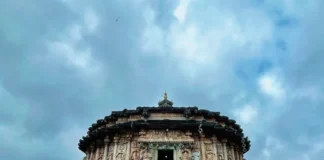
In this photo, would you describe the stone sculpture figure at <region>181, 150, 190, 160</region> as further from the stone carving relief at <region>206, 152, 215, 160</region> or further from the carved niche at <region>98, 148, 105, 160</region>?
the carved niche at <region>98, 148, 105, 160</region>

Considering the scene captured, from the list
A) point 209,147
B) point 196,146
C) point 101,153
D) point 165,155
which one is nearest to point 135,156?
point 165,155

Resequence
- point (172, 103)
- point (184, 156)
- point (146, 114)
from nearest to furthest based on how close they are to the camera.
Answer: point (184, 156)
point (146, 114)
point (172, 103)

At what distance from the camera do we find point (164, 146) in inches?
736

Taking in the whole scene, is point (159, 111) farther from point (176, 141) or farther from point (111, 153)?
point (111, 153)

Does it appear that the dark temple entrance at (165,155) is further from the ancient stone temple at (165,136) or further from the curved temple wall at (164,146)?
the curved temple wall at (164,146)

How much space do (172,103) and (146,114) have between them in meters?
4.02

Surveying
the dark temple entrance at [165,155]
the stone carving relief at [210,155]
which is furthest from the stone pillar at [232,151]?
the dark temple entrance at [165,155]

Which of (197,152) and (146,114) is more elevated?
(146,114)

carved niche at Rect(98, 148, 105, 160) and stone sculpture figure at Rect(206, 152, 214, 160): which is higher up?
carved niche at Rect(98, 148, 105, 160)

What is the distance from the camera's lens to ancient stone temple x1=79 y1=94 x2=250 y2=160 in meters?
18.7

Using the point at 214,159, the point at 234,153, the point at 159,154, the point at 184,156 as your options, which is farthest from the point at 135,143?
the point at 234,153

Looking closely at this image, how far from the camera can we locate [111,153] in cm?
1936

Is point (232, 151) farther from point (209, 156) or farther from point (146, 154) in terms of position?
point (146, 154)

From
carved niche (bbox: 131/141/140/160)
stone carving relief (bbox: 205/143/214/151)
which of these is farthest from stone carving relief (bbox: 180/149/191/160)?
carved niche (bbox: 131/141/140/160)
